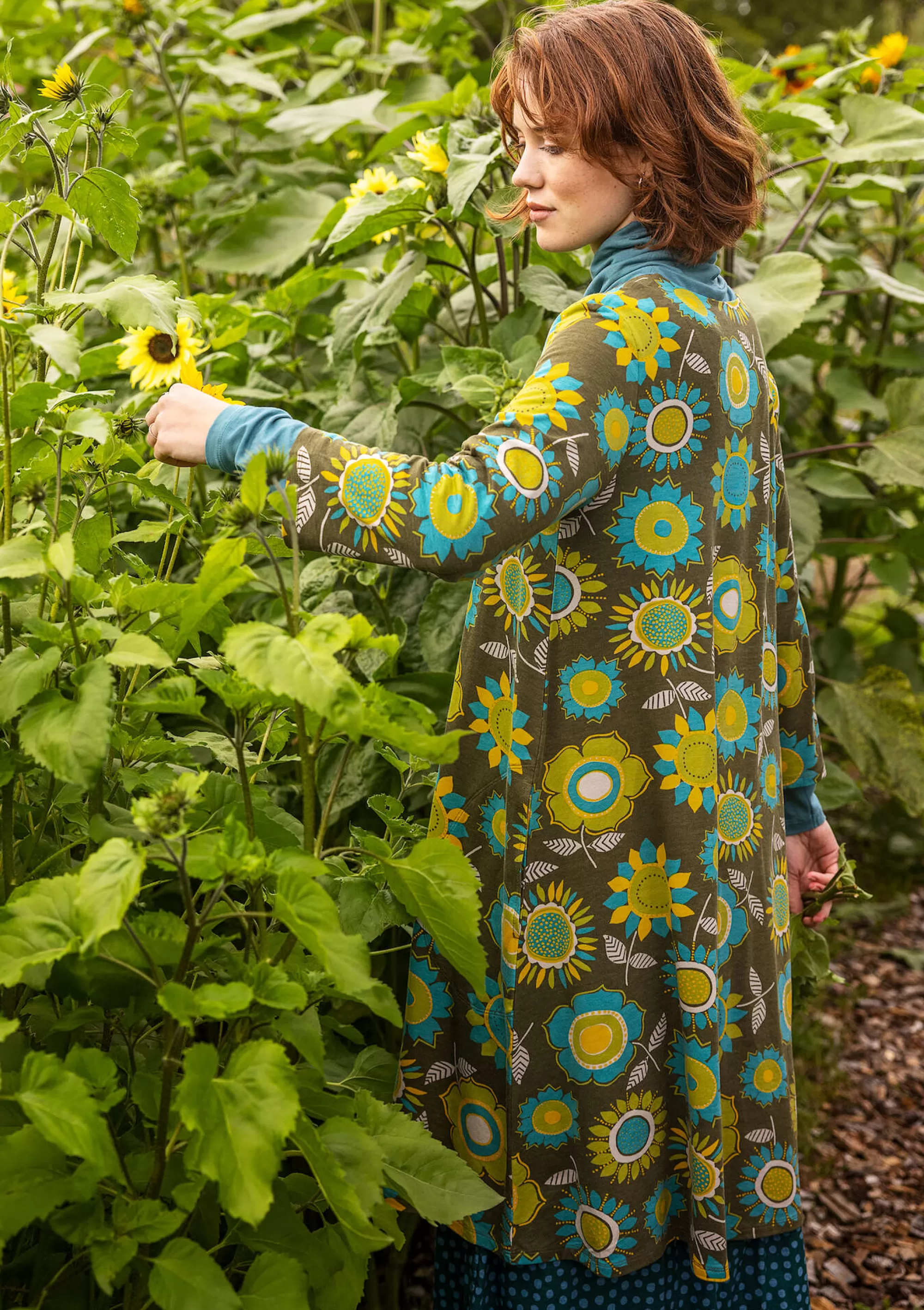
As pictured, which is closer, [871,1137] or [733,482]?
[733,482]

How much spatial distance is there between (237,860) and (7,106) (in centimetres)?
73

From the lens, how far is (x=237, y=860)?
32.5 inches

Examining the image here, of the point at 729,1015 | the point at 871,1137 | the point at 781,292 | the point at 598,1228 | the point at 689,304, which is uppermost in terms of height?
the point at 689,304

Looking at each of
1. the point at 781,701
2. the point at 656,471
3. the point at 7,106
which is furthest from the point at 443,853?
the point at 7,106

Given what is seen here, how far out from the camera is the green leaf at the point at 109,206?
1024mm

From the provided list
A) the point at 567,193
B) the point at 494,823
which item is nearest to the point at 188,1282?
the point at 494,823

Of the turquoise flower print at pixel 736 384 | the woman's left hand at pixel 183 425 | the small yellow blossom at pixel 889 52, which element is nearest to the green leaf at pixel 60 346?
the woman's left hand at pixel 183 425

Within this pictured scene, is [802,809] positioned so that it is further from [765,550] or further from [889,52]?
[889,52]

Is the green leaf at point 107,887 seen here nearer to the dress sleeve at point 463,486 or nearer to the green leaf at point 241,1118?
the green leaf at point 241,1118

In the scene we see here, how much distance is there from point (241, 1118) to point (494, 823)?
504 mm

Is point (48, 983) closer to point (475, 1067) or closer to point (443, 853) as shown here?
point (443, 853)

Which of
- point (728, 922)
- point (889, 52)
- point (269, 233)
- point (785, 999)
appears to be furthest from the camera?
point (889, 52)

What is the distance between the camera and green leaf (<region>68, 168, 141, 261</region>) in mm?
1024

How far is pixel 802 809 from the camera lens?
1.49 meters
